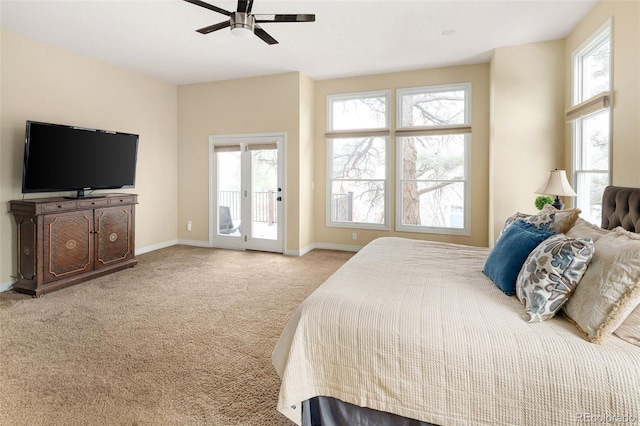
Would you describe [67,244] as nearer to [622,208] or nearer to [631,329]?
[631,329]

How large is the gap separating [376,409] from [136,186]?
17.1ft

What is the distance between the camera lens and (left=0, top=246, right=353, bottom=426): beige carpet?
1.82 metres

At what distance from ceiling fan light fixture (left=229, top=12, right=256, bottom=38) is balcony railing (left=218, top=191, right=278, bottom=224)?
118 inches

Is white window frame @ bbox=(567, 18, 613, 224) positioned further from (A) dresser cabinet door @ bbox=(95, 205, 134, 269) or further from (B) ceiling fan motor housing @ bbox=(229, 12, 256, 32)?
(A) dresser cabinet door @ bbox=(95, 205, 134, 269)

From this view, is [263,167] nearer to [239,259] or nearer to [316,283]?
[239,259]

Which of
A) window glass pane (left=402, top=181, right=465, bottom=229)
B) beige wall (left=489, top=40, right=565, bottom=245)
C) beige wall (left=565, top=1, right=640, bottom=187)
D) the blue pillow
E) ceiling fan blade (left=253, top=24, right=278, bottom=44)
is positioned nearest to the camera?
the blue pillow

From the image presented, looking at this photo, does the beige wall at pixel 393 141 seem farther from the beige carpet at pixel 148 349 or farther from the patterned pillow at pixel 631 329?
the patterned pillow at pixel 631 329

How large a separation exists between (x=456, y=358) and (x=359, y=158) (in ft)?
15.4

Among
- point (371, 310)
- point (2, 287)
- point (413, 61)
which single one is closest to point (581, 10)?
point (413, 61)

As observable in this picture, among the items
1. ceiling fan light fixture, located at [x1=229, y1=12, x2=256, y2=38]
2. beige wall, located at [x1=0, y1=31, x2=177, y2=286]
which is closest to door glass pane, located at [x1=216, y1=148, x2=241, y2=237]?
beige wall, located at [x1=0, y1=31, x2=177, y2=286]

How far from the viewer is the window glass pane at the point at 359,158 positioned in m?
5.61

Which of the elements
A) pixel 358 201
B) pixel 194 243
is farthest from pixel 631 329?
pixel 194 243

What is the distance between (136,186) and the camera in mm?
5355

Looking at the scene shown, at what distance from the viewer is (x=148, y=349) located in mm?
2453
